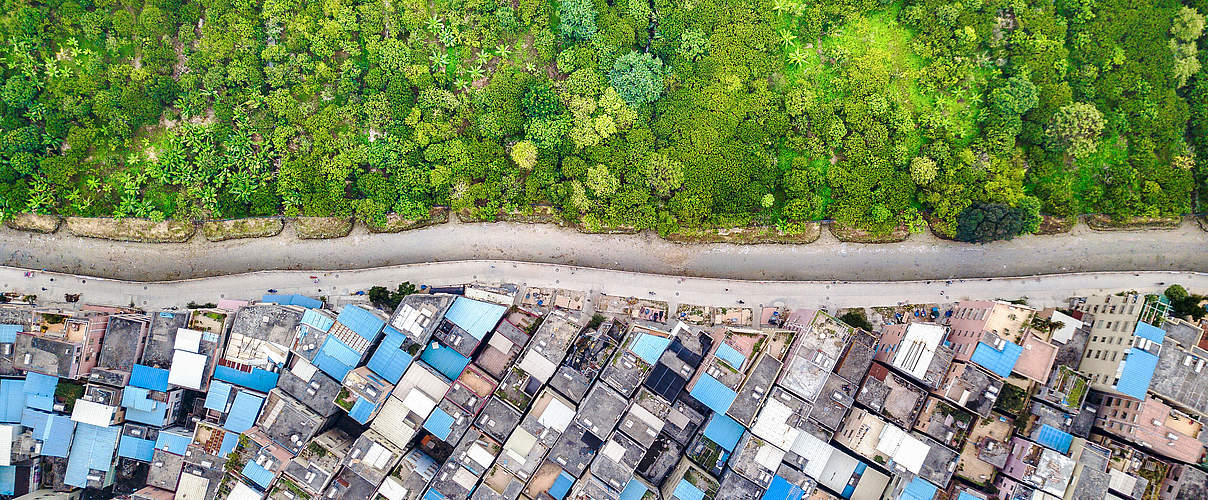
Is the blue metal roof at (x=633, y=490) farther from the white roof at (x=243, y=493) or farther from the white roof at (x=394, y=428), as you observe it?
the white roof at (x=243, y=493)

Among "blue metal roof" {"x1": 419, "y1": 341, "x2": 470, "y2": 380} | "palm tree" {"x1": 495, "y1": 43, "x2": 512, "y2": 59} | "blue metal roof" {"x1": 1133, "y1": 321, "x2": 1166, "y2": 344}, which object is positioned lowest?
"blue metal roof" {"x1": 419, "y1": 341, "x2": 470, "y2": 380}

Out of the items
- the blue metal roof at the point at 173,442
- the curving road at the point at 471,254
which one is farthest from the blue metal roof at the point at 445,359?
the blue metal roof at the point at 173,442

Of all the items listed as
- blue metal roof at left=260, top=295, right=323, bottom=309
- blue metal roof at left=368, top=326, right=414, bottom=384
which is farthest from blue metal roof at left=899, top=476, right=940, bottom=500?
blue metal roof at left=260, top=295, right=323, bottom=309

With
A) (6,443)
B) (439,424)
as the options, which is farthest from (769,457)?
(6,443)

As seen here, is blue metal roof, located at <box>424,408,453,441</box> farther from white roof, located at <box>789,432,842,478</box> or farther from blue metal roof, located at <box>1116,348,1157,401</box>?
blue metal roof, located at <box>1116,348,1157,401</box>

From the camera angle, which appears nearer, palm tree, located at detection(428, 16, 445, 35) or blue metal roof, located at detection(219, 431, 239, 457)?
blue metal roof, located at detection(219, 431, 239, 457)
